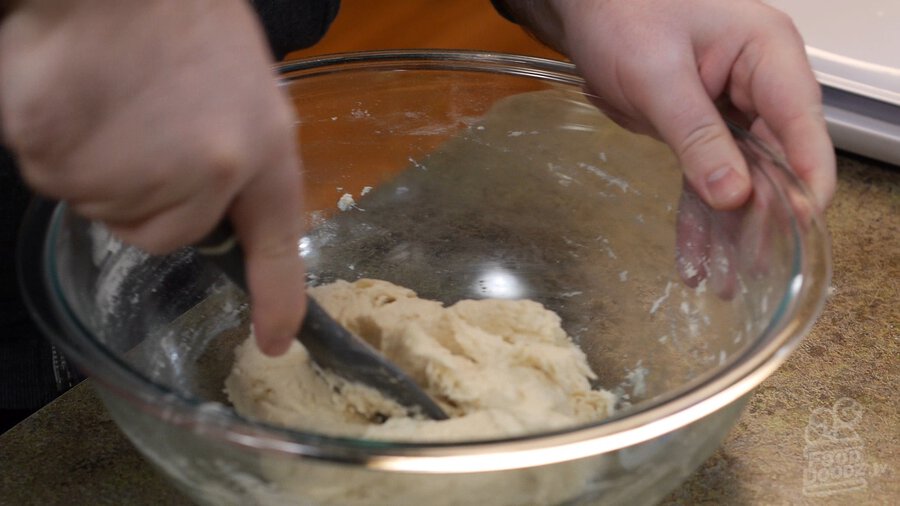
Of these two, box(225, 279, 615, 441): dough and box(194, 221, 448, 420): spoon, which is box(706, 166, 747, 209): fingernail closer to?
box(225, 279, 615, 441): dough

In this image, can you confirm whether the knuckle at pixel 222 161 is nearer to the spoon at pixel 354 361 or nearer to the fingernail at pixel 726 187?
the spoon at pixel 354 361

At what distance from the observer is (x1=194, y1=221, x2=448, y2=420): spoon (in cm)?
65

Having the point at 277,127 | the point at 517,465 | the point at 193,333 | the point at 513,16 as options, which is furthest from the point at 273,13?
the point at 517,465

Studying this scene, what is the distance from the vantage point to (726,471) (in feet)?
2.59

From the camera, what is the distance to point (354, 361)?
693mm

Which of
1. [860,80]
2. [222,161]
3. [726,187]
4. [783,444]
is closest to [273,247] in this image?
[222,161]

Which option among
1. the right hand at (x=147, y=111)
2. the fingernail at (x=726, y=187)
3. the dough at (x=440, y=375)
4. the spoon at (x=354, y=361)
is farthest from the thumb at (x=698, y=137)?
the right hand at (x=147, y=111)

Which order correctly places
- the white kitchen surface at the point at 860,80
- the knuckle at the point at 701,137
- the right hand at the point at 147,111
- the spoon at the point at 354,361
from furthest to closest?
the white kitchen surface at the point at 860,80 → the knuckle at the point at 701,137 → the spoon at the point at 354,361 → the right hand at the point at 147,111

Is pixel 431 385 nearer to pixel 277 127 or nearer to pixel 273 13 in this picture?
pixel 277 127

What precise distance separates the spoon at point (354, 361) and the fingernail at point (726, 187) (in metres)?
0.31

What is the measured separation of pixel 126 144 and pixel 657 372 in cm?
57

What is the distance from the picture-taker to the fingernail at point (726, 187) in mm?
725

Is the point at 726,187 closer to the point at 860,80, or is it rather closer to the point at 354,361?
the point at 354,361

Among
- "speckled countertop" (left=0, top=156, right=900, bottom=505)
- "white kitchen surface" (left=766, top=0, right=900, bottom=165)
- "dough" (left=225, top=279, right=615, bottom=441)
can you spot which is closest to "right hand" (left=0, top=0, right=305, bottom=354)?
"dough" (left=225, top=279, right=615, bottom=441)
